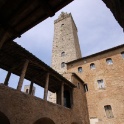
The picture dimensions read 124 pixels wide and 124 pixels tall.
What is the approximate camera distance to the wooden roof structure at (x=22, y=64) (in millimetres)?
9570

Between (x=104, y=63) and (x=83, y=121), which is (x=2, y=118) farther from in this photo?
(x=104, y=63)

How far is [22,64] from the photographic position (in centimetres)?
1091

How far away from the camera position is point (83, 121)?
49.0ft

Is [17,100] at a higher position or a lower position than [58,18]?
lower

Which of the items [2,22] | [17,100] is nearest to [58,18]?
[17,100]

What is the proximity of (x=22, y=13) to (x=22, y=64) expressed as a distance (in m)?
8.67

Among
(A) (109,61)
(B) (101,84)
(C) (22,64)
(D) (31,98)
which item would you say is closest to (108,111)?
(B) (101,84)

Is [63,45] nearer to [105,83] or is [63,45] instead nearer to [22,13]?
[105,83]

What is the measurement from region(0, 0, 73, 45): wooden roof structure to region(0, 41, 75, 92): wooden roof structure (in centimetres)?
590

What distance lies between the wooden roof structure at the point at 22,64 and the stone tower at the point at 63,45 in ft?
31.4

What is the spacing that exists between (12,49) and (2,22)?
7042 millimetres

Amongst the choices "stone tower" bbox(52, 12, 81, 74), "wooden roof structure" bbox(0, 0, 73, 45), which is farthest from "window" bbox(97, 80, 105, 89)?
"wooden roof structure" bbox(0, 0, 73, 45)

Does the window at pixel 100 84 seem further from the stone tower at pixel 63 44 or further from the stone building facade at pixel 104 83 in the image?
the stone tower at pixel 63 44

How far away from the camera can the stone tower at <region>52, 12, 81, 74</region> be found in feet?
88.7
